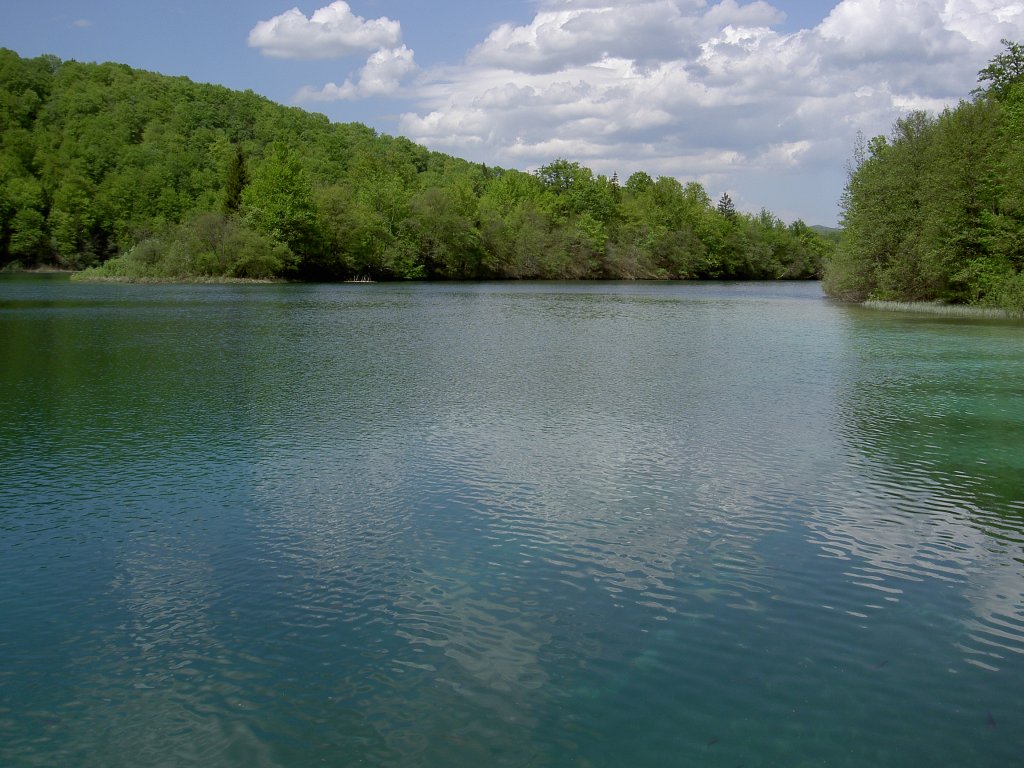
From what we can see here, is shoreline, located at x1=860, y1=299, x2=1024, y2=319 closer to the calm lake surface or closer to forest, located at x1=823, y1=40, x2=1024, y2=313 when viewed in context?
forest, located at x1=823, y1=40, x2=1024, y2=313

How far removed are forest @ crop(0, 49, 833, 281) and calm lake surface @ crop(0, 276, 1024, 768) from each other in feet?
223

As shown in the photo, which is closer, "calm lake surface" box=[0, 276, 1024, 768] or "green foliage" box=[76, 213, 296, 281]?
"calm lake surface" box=[0, 276, 1024, 768]

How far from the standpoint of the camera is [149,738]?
6.51m

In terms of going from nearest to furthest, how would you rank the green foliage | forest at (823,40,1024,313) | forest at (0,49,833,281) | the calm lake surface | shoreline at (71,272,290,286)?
1. the calm lake surface
2. forest at (823,40,1024,313)
3. shoreline at (71,272,290,286)
4. the green foliage
5. forest at (0,49,833,281)

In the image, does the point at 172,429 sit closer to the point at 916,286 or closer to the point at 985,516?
the point at 985,516

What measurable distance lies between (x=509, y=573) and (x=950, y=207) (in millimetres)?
47585

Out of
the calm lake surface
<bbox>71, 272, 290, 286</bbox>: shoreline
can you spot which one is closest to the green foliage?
<bbox>71, 272, 290, 286</bbox>: shoreline

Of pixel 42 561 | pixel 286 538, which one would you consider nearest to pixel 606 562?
pixel 286 538

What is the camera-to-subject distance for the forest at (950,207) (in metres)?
44.9

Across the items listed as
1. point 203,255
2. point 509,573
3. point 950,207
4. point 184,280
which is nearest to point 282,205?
point 203,255

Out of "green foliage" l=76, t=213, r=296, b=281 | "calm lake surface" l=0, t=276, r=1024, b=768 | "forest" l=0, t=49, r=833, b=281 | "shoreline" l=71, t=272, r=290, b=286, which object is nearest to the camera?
"calm lake surface" l=0, t=276, r=1024, b=768

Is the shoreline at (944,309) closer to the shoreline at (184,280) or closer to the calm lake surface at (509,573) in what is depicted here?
the calm lake surface at (509,573)

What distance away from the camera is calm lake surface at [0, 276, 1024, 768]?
6.71 meters

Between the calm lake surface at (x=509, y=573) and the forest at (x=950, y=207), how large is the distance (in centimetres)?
2683
